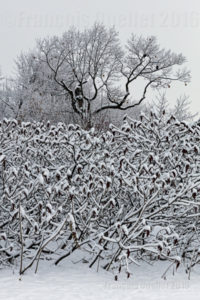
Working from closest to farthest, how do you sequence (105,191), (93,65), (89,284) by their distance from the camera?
(89,284)
(105,191)
(93,65)

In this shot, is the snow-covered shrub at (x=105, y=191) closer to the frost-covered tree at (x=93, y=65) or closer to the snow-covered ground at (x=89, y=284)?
the snow-covered ground at (x=89, y=284)

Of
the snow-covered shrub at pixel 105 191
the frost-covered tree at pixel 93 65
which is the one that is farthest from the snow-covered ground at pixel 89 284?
the frost-covered tree at pixel 93 65

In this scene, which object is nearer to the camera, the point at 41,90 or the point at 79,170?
the point at 79,170

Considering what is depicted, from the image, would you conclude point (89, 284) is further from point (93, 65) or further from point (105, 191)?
Answer: point (93, 65)

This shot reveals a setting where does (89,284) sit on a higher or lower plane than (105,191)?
lower

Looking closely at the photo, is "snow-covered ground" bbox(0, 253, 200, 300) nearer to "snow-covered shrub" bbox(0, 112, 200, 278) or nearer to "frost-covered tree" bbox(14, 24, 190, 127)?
"snow-covered shrub" bbox(0, 112, 200, 278)

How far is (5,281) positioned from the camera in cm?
455

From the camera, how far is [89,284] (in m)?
4.52

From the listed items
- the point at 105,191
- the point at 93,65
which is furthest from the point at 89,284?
the point at 93,65

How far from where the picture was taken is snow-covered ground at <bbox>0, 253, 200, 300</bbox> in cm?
407

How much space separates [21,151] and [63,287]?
8.50 ft

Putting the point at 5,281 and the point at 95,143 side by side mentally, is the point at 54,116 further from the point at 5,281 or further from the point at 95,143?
the point at 5,281

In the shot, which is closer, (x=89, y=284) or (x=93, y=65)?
(x=89, y=284)

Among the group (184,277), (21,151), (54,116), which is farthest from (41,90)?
(184,277)
